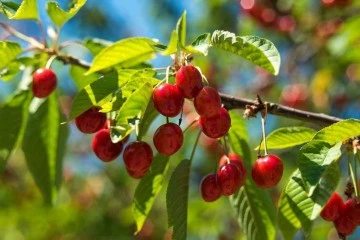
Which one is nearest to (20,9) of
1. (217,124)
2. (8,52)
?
(8,52)

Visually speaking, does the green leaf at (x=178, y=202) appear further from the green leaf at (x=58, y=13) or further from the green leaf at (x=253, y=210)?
the green leaf at (x=58, y=13)

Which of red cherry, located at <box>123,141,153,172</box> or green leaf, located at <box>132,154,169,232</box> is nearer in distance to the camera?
red cherry, located at <box>123,141,153,172</box>

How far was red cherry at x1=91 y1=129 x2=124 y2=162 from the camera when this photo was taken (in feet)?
7.15

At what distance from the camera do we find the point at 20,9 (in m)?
2.07

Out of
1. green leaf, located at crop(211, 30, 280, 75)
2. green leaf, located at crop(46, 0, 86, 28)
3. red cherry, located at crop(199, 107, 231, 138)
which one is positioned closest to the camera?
green leaf, located at crop(211, 30, 280, 75)

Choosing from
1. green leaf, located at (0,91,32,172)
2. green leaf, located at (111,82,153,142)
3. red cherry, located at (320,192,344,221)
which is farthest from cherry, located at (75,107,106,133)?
red cherry, located at (320,192,344,221)

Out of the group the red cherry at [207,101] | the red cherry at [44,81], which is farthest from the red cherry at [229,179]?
the red cherry at [44,81]

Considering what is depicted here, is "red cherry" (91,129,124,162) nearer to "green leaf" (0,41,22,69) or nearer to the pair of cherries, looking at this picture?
the pair of cherries

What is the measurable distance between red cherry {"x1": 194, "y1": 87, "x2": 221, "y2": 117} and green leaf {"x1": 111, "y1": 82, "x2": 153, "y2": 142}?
6.1 inches

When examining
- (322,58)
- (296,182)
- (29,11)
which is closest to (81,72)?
(29,11)

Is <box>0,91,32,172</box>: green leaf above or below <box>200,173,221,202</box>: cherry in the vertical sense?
above

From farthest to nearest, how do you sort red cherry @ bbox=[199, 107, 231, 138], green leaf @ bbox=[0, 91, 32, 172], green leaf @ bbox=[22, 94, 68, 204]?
green leaf @ bbox=[22, 94, 68, 204] → green leaf @ bbox=[0, 91, 32, 172] → red cherry @ bbox=[199, 107, 231, 138]

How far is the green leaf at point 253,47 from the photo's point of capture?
1813 mm

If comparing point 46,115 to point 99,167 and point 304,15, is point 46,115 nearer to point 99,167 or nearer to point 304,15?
point 304,15
